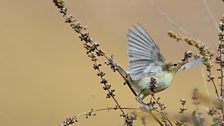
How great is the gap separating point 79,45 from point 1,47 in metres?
0.38

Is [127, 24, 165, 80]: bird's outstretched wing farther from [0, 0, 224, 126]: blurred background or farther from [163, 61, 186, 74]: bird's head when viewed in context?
[0, 0, 224, 126]: blurred background

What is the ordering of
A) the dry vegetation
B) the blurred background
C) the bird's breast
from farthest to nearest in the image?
the blurred background → the bird's breast → the dry vegetation

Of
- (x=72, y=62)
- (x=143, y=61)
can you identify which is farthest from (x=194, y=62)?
(x=72, y=62)

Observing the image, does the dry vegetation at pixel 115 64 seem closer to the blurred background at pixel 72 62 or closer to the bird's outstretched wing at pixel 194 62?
the bird's outstretched wing at pixel 194 62

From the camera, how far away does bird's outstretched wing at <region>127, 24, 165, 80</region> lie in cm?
88

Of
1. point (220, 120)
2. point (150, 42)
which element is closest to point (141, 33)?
point (150, 42)

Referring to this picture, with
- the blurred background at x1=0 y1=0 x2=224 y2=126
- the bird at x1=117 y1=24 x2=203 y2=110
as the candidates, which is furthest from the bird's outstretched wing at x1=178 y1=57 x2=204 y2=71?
the blurred background at x1=0 y1=0 x2=224 y2=126

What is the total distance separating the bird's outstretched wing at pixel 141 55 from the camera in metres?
0.88

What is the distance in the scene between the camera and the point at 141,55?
89 cm

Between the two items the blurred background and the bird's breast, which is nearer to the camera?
the bird's breast

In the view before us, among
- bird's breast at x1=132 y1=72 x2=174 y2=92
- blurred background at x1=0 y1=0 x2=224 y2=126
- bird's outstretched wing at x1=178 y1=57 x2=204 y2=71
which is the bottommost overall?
bird's outstretched wing at x1=178 y1=57 x2=204 y2=71

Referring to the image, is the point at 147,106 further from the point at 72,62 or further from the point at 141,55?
the point at 72,62

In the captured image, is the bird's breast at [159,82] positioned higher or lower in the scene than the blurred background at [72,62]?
lower

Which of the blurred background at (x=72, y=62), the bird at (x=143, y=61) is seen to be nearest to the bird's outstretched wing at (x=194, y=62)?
the bird at (x=143, y=61)
